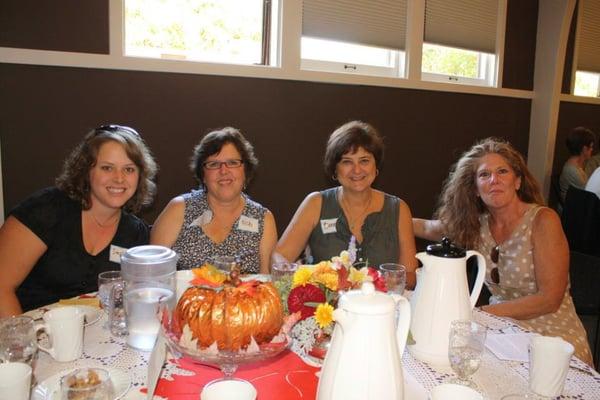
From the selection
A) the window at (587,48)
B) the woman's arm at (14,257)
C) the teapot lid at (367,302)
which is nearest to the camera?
the teapot lid at (367,302)

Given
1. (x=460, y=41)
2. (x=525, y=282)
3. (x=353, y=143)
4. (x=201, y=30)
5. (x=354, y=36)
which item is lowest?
(x=525, y=282)

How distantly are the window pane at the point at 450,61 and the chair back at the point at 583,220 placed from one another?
172 centimetres

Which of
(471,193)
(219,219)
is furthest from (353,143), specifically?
(219,219)

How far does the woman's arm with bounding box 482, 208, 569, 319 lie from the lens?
6.10ft

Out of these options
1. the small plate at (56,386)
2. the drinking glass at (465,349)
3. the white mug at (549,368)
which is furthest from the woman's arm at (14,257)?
the white mug at (549,368)

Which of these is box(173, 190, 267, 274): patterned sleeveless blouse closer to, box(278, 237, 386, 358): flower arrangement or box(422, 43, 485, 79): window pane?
box(278, 237, 386, 358): flower arrangement

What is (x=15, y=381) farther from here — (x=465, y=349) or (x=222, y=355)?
(x=465, y=349)

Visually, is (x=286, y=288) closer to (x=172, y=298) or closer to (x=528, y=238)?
(x=172, y=298)

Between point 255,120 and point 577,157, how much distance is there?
3.50 m

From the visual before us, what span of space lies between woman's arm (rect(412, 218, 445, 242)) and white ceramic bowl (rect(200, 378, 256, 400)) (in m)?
1.73

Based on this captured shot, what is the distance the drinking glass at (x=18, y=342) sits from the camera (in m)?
1.06

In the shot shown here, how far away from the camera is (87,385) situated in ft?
2.97

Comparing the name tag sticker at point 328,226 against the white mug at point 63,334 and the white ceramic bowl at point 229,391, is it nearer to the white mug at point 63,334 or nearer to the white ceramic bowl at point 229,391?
the white mug at point 63,334

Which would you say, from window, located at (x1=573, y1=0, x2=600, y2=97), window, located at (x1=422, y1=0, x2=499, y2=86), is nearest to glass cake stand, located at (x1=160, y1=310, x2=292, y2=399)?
window, located at (x1=422, y1=0, x2=499, y2=86)
